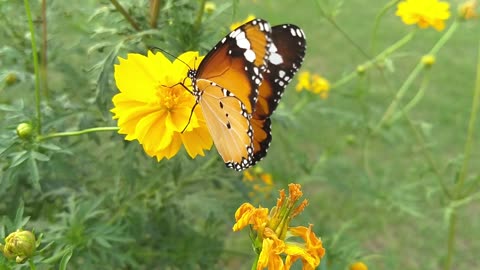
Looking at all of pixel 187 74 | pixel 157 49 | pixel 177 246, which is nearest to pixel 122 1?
pixel 157 49

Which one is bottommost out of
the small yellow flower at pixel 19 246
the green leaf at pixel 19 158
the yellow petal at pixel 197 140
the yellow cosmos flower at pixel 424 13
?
the yellow cosmos flower at pixel 424 13

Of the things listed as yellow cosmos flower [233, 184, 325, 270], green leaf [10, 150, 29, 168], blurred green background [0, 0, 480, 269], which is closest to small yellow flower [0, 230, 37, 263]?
blurred green background [0, 0, 480, 269]

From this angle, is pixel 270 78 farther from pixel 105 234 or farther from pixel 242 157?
pixel 105 234

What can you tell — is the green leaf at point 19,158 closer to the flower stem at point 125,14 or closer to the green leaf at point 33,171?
the green leaf at point 33,171

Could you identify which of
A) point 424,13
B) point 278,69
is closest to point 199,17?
point 278,69

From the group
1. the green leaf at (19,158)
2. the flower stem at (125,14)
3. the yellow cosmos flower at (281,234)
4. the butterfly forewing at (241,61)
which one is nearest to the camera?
the yellow cosmos flower at (281,234)

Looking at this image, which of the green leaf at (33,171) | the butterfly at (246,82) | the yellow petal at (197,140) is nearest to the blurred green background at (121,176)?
the green leaf at (33,171)

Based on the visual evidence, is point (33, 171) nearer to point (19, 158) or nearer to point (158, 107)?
point (19, 158)
